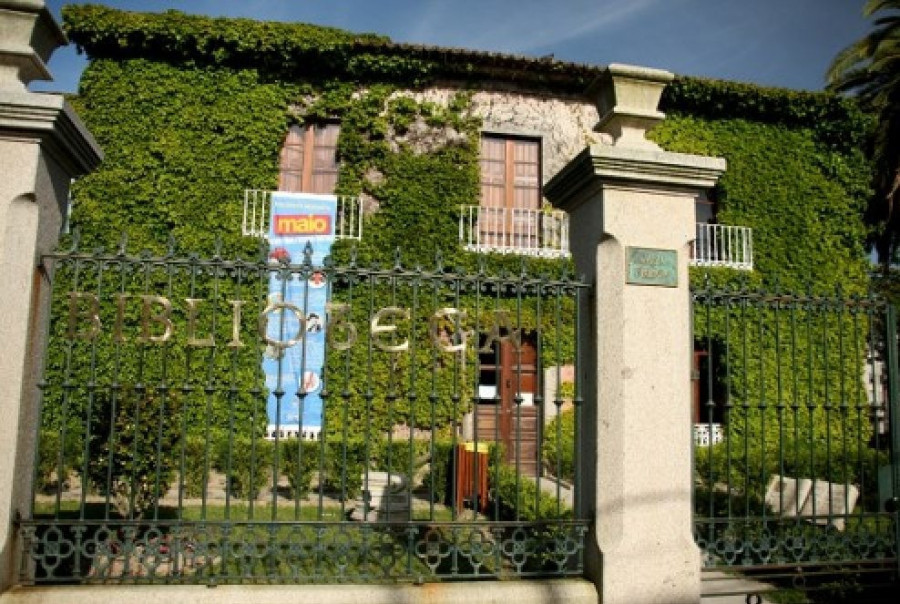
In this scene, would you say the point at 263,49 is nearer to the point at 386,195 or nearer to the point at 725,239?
the point at 386,195

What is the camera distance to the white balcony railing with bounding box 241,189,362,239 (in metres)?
14.3

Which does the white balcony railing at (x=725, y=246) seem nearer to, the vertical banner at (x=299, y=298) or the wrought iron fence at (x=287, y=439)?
the wrought iron fence at (x=287, y=439)

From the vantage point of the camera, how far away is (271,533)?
13.6 feet

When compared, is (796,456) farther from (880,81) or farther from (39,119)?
(880,81)

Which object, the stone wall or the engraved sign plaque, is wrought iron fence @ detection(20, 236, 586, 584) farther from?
the stone wall

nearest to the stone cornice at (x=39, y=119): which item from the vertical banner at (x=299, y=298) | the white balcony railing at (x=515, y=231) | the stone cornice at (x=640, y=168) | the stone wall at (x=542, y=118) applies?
the stone cornice at (x=640, y=168)

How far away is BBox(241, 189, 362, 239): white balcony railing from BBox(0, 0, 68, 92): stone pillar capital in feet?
31.6

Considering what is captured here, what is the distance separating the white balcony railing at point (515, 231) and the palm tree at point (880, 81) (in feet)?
29.6

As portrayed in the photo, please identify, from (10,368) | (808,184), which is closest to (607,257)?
(10,368)

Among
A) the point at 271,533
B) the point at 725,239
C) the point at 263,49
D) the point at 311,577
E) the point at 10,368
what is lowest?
the point at 311,577

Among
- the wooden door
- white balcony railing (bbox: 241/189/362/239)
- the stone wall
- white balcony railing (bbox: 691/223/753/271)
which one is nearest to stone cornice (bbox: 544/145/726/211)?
the wooden door

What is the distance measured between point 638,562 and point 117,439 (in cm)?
570

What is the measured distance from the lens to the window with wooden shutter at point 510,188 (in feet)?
52.0

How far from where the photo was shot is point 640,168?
470cm
